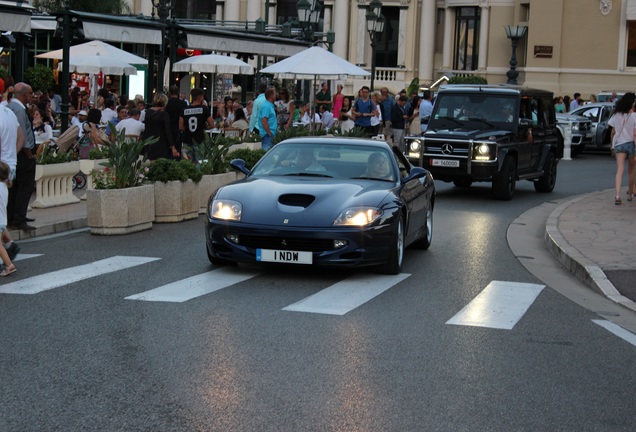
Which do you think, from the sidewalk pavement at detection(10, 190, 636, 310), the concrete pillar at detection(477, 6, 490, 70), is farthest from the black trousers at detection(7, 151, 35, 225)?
the concrete pillar at detection(477, 6, 490, 70)

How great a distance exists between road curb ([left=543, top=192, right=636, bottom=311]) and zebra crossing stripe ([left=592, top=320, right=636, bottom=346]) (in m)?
0.99

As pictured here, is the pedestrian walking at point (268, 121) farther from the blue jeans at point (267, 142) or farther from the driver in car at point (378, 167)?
the driver in car at point (378, 167)

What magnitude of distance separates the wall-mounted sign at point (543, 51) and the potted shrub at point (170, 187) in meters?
45.8

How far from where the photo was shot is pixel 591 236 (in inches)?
605

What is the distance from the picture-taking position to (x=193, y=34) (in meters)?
25.6

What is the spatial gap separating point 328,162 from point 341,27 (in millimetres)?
55406

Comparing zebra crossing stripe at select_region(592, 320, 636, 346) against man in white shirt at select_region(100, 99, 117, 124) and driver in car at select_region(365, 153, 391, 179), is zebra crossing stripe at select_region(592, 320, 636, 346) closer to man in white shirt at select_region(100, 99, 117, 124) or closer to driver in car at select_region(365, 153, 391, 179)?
driver in car at select_region(365, 153, 391, 179)

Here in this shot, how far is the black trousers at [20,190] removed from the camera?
14.1 meters

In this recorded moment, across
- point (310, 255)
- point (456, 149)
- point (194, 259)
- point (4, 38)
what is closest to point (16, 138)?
point (194, 259)

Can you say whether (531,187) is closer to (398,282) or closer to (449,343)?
(398,282)

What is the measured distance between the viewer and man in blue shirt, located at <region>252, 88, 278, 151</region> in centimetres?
2239

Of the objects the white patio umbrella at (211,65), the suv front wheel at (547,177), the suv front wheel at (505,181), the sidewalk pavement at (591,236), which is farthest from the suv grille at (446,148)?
the white patio umbrella at (211,65)

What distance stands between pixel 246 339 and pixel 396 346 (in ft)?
3.70

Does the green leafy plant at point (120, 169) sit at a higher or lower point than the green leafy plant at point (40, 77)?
lower
